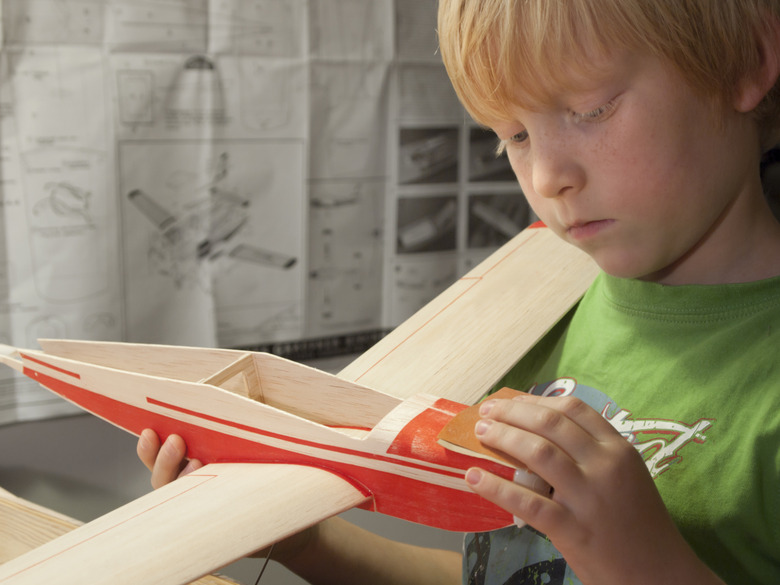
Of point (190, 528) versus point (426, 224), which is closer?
point (190, 528)

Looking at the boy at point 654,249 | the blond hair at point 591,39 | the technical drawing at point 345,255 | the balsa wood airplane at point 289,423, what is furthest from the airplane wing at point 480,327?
the technical drawing at point 345,255

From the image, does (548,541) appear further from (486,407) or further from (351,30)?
(351,30)

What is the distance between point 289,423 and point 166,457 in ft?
0.53

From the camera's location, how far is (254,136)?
1.30m

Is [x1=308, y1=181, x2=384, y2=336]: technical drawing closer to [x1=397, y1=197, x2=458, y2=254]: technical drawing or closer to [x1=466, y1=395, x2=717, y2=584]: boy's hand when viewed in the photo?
[x1=397, y1=197, x2=458, y2=254]: technical drawing

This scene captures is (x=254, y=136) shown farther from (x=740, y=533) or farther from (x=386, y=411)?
(x=740, y=533)

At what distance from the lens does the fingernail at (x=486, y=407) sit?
46 cm

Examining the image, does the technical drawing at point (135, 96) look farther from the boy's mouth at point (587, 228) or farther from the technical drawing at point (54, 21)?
the boy's mouth at point (587, 228)

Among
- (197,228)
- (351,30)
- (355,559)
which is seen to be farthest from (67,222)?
(355,559)

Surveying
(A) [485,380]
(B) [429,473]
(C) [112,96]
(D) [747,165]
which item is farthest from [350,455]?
(C) [112,96]

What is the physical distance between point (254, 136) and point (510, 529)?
0.91m

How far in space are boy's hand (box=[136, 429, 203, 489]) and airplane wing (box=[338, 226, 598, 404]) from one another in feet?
0.56

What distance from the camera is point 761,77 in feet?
1.68

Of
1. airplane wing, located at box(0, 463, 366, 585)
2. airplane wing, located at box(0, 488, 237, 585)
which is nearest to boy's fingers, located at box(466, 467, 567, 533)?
airplane wing, located at box(0, 463, 366, 585)
